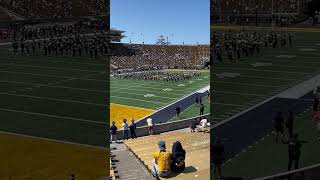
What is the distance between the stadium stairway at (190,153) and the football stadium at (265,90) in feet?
0.84

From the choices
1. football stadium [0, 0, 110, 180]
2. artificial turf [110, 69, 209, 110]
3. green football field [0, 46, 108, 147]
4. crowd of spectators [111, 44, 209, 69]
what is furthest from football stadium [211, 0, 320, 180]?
crowd of spectators [111, 44, 209, 69]

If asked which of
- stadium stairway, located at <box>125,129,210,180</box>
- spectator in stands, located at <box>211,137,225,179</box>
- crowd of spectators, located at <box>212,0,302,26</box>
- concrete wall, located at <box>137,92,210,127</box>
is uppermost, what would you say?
crowd of spectators, located at <box>212,0,302,26</box>

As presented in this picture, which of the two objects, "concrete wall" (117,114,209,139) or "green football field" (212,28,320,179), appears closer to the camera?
"green football field" (212,28,320,179)

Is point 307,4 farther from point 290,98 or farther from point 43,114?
point 43,114

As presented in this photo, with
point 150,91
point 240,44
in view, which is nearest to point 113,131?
point 240,44

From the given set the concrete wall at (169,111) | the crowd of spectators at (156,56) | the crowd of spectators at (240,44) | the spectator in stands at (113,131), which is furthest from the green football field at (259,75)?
the crowd of spectators at (156,56)

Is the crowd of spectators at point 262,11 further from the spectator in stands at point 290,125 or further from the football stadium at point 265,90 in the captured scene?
the spectator in stands at point 290,125

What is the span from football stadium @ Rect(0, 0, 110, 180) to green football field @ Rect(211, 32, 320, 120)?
3116 mm

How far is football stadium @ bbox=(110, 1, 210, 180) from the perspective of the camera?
22.9ft

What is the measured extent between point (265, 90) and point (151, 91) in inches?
333

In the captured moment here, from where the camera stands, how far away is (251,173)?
6.90 m

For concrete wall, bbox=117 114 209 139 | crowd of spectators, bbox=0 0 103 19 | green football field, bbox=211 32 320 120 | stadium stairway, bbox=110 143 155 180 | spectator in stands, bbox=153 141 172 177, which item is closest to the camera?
spectator in stands, bbox=153 141 172 177

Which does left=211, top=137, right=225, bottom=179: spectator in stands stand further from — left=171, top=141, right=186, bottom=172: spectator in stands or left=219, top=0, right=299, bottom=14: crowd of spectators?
left=219, top=0, right=299, bottom=14: crowd of spectators

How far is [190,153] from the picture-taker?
25.7 feet
